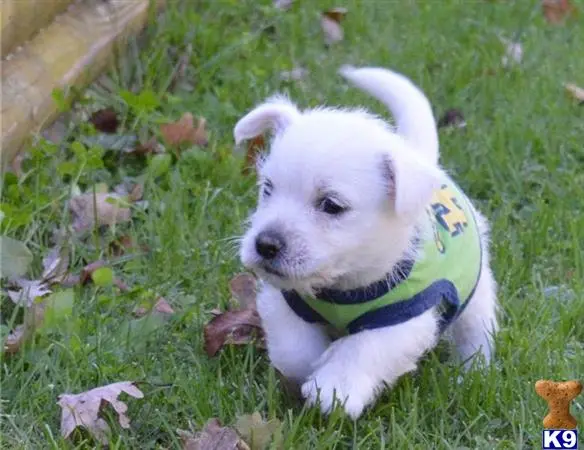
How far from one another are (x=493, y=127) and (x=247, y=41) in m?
1.14

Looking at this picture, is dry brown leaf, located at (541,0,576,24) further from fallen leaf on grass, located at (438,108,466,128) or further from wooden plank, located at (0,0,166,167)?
wooden plank, located at (0,0,166,167)

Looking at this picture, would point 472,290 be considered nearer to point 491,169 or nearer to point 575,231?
point 575,231

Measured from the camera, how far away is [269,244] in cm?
254

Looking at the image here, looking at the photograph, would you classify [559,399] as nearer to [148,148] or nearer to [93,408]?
[93,408]

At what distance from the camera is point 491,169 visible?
13.6 ft

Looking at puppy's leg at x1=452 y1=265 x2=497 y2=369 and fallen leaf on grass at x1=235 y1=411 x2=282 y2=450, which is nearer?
fallen leaf on grass at x1=235 y1=411 x2=282 y2=450

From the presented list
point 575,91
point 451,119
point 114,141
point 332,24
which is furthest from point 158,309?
point 332,24

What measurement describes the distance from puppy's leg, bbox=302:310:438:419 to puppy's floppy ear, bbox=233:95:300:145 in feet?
1.82

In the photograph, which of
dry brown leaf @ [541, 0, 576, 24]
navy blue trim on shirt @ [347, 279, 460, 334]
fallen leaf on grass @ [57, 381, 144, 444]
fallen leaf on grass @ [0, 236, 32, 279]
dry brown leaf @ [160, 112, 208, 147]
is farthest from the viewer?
dry brown leaf @ [541, 0, 576, 24]

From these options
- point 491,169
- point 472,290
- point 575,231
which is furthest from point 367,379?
point 491,169

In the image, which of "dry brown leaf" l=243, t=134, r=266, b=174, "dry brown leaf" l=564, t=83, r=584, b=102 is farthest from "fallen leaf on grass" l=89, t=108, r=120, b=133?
"dry brown leaf" l=564, t=83, r=584, b=102

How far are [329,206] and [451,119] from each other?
2009 millimetres

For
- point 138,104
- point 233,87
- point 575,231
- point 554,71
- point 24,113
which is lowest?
point 554,71

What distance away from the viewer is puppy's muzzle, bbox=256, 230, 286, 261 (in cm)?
254
